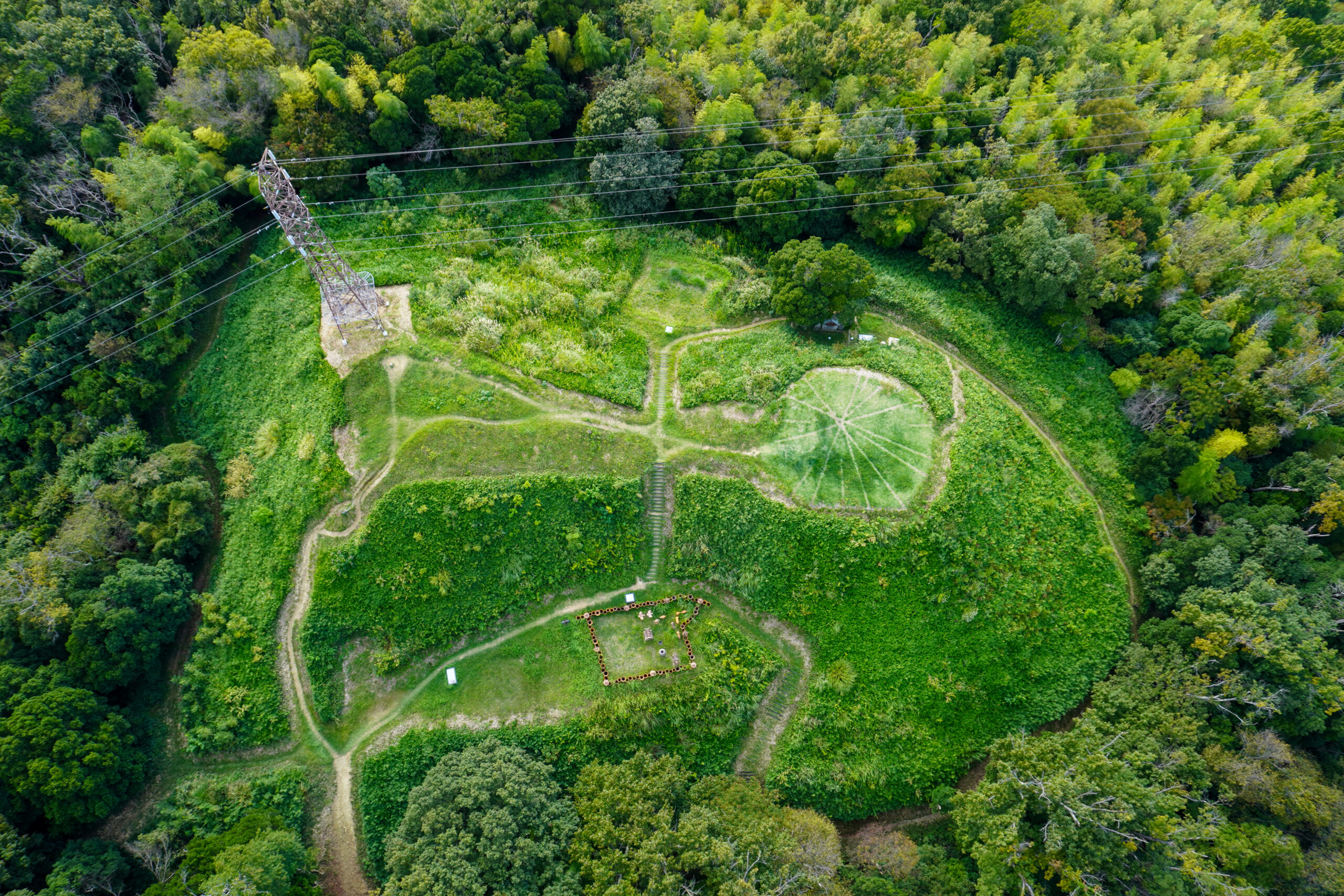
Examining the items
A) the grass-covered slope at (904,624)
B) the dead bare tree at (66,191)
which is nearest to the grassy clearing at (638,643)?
the grass-covered slope at (904,624)

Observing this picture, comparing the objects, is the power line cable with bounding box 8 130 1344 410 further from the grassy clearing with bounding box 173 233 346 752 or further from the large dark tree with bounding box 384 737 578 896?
the large dark tree with bounding box 384 737 578 896

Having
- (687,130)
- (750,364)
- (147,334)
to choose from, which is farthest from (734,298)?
(147,334)

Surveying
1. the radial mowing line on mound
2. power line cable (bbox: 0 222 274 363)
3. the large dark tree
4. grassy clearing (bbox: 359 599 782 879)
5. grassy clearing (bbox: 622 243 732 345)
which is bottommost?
grassy clearing (bbox: 359 599 782 879)

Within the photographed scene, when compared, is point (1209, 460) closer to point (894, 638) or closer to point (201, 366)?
point (894, 638)

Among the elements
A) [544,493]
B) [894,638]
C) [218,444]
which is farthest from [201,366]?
[894,638]

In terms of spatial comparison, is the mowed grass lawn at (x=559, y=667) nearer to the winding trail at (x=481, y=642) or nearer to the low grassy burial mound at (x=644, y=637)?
the low grassy burial mound at (x=644, y=637)

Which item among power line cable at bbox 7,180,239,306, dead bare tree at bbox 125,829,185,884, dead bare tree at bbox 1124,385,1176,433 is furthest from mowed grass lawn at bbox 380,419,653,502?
dead bare tree at bbox 1124,385,1176,433

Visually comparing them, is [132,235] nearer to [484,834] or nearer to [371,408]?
[371,408]
